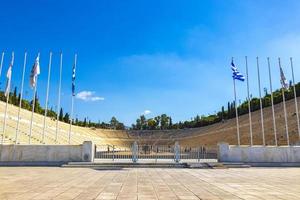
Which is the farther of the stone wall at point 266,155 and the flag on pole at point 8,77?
the flag on pole at point 8,77

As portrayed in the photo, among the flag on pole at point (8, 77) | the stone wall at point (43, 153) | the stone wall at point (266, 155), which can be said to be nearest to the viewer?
the stone wall at point (43, 153)

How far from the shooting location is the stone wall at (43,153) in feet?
81.7

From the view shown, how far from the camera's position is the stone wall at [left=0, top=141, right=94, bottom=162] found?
81.7 ft

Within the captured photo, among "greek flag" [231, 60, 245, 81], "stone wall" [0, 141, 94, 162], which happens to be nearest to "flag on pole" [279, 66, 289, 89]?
"greek flag" [231, 60, 245, 81]

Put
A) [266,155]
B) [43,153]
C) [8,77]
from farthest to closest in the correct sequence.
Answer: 1. [8,77]
2. [266,155]
3. [43,153]

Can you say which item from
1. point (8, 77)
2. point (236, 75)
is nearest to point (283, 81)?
point (236, 75)

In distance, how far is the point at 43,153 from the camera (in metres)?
25.0

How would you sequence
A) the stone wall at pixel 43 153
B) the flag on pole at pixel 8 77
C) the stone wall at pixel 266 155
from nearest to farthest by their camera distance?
the stone wall at pixel 43 153, the stone wall at pixel 266 155, the flag on pole at pixel 8 77

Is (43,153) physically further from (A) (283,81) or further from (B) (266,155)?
(A) (283,81)

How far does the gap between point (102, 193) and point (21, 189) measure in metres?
3.41

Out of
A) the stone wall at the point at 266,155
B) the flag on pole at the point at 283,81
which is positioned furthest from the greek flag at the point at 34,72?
the flag on pole at the point at 283,81

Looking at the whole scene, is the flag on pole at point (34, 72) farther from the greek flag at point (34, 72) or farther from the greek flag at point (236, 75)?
the greek flag at point (236, 75)

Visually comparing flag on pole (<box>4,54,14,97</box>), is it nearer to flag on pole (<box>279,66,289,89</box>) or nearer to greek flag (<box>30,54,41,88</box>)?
greek flag (<box>30,54,41,88</box>)

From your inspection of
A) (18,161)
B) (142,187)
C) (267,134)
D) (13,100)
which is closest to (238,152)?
(142,187)
